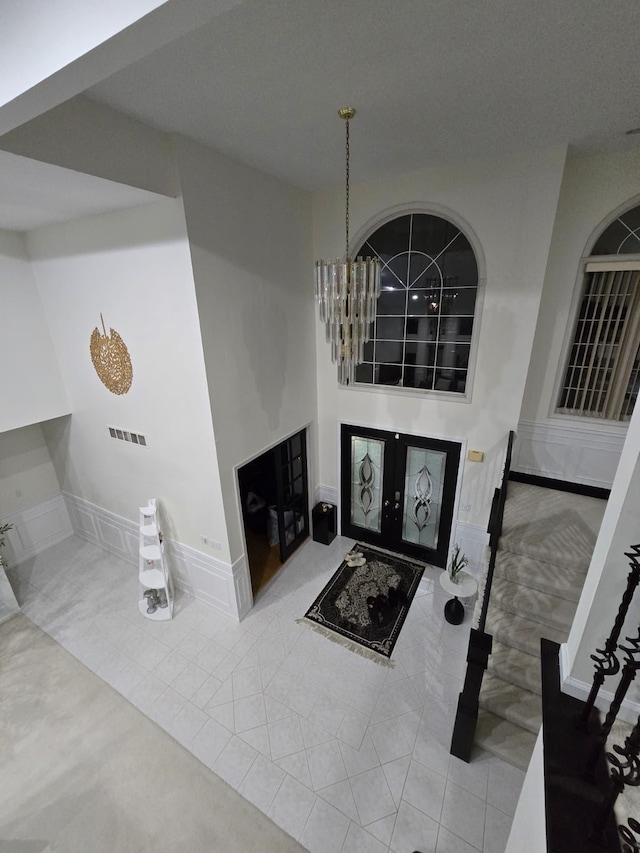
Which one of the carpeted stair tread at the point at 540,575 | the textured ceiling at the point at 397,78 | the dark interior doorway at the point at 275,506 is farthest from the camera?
the dark interior doorway at the point at 275,506

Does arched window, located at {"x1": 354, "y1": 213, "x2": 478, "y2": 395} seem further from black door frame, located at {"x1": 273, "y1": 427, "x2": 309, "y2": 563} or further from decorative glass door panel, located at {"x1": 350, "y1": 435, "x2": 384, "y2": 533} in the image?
black door frame, located at {"x1": 273, "y1": 427, "x2": 309, "y2": 563}

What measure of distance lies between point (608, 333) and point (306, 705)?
487 cm

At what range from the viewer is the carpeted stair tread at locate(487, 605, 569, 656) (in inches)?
125

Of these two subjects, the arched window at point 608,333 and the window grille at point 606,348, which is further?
the window grille at point 606,348

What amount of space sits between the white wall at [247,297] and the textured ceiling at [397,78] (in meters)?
0.38

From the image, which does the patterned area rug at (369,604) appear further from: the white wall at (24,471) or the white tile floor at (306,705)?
the white wall at (24,471)

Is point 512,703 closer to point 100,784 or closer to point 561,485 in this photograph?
point 561,485

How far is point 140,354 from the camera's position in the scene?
348 centimetres

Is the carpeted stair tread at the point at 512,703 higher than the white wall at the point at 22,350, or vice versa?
the white wall at the point at 22,350

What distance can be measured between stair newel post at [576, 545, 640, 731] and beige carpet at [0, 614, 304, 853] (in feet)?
7.70

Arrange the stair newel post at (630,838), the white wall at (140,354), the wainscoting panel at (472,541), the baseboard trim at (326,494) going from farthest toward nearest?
1. the baseboard trim at (326,494)
2. the wainscoting panel at (472,541)
3. the white wall at (140,354)
4. the stair newel post at (630,838)

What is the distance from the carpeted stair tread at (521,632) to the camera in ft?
10.4

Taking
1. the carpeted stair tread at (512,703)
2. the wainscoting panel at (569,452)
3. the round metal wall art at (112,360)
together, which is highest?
the round metal wall art at (112,360)

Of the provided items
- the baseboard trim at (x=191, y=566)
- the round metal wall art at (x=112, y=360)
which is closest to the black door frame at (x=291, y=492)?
the baseboard trim at (x=191, y=566)
